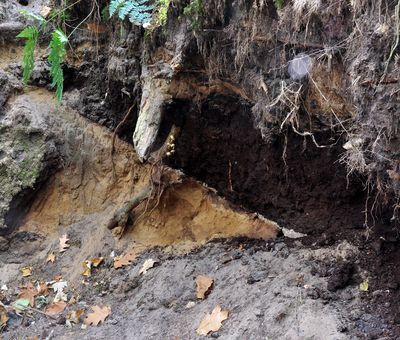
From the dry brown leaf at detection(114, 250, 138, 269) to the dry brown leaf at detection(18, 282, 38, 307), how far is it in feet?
3.31

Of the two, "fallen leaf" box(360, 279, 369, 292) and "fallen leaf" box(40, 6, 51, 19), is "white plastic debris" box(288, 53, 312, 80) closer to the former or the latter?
"fallen leaf" box(360, 279, 369, 292)

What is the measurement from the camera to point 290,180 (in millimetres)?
4598

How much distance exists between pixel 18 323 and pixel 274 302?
2948mm

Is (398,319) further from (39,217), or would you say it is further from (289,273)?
(39,217)

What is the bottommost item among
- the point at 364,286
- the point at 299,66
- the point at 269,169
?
the point at 364,286

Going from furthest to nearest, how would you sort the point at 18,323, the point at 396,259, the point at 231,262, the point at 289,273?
1. the point at 18,323
2. the point at 231,262
3. the point at 289,273
4. the point at 396,259

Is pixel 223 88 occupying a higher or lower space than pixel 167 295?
higher

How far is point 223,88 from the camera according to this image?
15.3ft

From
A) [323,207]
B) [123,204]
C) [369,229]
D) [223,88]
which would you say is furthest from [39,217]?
[369,229]

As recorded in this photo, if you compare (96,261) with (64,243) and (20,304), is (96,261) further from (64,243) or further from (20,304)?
(20,304)

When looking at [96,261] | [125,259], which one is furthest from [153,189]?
[96,261]

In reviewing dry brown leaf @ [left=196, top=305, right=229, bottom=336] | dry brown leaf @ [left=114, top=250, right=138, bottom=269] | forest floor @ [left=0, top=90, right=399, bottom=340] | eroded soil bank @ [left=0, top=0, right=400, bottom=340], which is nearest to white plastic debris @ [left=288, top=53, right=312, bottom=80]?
eroded soil bank @ [left=0, top=0, right=400, bottom=340]

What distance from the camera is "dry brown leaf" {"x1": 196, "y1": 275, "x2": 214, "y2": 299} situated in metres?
4.80

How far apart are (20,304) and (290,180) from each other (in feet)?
11.0
